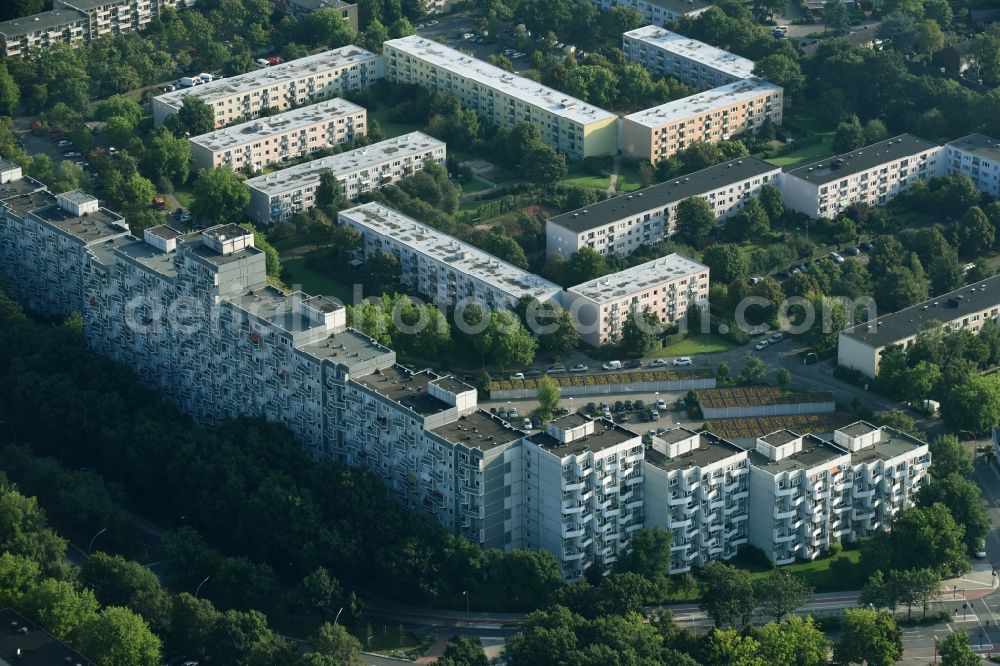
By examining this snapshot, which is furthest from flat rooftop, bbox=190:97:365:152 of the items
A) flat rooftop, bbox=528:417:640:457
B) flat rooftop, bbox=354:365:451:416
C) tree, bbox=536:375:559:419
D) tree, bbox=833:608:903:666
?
tree, bbox=833:608:903:666

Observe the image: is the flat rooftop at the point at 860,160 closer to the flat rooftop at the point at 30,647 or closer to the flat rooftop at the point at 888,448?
the flat rooftop at the point at 888,448

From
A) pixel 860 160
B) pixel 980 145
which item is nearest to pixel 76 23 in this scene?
pixel 860 160

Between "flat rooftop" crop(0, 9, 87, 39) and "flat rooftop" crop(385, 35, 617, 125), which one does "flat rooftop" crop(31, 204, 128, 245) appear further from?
"flat rooftop" crop(0, 9, 87, 39)

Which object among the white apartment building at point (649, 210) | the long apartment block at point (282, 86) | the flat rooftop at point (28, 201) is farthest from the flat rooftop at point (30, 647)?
the long apartment block at point (282, 86)

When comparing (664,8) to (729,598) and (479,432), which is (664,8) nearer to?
(479,432)

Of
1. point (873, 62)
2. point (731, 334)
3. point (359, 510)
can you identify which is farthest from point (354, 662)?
point (873, 62)
